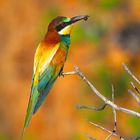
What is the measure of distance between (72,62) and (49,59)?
5.08 meters

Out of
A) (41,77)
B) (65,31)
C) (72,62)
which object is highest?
(65,31)

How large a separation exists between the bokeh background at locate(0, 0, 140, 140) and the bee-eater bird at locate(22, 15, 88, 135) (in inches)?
162

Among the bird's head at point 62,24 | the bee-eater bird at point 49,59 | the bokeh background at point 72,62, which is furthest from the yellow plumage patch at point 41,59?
the bokeh background at point 72,62

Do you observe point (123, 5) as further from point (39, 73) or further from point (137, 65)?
point (39, 73)

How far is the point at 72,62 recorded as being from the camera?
9.14 m

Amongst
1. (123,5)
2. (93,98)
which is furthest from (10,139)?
(123,5)

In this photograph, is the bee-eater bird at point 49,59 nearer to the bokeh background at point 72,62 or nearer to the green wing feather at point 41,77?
the green wing feather at point 41,77

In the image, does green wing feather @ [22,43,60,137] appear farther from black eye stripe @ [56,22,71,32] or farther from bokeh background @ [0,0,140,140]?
bokeh background @ [0,0,140,140]

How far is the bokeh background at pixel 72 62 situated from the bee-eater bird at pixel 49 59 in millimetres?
4126

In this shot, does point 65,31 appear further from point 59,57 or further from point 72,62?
point 72,62

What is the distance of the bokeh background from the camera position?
8.82 m

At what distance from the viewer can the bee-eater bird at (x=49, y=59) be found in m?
3.98

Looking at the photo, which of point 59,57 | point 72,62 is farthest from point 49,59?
point 72,62

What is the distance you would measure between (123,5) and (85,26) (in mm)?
984
